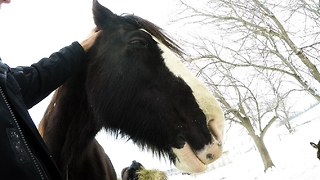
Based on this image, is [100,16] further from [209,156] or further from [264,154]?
[264,154]

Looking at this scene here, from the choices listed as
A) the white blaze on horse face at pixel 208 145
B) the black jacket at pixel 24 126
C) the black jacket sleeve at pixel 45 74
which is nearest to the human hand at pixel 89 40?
the black jacket sleeve at pixel 45 74

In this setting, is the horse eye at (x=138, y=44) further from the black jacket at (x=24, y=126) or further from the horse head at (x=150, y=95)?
the black jacket at (x=24, y=126)

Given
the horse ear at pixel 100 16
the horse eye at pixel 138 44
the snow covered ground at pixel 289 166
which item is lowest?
the snow covered ground at pixel 289 166

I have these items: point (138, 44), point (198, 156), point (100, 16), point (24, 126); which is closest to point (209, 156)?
point (198, 156)

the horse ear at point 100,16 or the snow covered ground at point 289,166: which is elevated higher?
the horse ear at point 100,16

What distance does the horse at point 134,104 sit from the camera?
6.30 ft

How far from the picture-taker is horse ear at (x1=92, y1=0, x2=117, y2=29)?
2477 millimetres

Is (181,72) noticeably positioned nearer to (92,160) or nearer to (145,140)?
(145,140)

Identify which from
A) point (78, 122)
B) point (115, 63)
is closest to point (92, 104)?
point (78, 122)

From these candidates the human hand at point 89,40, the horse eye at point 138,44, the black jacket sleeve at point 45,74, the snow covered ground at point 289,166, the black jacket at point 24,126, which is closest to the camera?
the black jacket at point 24,126

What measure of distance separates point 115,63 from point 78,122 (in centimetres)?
58

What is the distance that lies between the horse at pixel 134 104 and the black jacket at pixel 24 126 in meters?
0.44

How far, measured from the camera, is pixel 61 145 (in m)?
2.33

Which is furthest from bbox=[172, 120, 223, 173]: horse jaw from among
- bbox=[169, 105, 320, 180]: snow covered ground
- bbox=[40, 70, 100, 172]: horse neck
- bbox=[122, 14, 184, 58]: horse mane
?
bbox=[169, 105, 320, 180]: snow covered ground
